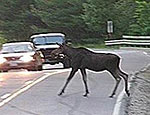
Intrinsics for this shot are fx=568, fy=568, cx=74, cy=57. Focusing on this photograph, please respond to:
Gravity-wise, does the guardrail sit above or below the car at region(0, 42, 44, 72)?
below

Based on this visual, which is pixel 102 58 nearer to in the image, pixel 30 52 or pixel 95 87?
pixel 95 87

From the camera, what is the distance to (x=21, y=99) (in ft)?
45.0

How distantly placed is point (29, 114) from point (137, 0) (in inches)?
1746

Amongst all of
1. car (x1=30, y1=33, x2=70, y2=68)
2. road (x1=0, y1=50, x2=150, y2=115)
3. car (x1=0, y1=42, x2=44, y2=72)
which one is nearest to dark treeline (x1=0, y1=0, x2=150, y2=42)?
car (x1=30, y1=33, x2=70, y2=68)

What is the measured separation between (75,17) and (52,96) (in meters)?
48.4

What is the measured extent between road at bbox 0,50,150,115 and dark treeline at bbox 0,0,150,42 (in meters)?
31.9

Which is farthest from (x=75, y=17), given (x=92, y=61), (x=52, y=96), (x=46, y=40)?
(x=92, y=61)

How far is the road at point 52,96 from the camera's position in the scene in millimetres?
11985

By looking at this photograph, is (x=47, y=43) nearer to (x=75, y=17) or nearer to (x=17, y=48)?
(x=17, y=48)

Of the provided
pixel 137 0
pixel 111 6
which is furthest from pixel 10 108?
pixel 111 6

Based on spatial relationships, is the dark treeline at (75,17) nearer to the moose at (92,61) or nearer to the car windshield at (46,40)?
the car windshield at (46,40)

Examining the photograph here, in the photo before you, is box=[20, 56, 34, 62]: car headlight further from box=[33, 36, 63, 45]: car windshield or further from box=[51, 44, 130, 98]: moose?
box=[51, 44, 130, 98]: moose

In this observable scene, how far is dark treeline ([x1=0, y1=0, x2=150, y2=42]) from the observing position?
2184 inches

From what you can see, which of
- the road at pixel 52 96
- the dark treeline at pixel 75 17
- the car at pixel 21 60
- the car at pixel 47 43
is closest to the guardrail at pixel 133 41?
the dark treeline at pixel 75 17
